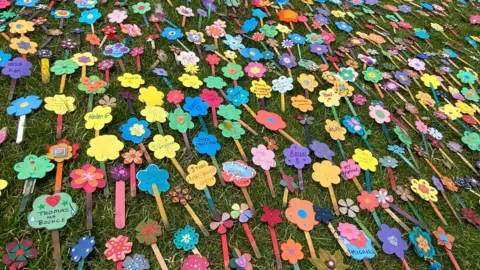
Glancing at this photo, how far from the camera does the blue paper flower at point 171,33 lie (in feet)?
9.25

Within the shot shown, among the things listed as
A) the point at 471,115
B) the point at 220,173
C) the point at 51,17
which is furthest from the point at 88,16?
the point at 471,115

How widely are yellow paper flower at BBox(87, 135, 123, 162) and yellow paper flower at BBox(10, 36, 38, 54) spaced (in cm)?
87

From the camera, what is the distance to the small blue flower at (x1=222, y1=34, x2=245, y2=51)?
292 cm

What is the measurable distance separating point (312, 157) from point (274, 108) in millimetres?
437

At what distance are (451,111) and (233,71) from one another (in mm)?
1661

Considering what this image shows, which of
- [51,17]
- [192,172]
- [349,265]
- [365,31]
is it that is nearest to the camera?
[349,265]

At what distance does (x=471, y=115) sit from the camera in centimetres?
294

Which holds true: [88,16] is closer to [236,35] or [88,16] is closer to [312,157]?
[236,35]

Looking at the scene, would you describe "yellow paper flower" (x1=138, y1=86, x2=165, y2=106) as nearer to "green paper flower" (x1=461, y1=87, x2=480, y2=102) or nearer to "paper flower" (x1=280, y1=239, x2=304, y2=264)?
"paper flower" (x1=280, y1=239, x2=304, y2=264)

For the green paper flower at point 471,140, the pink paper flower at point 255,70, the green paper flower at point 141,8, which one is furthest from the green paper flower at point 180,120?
the green paper flower at point 471,140

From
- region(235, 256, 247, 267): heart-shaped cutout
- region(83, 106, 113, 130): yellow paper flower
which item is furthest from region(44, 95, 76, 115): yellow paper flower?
region(235, 256, 247, 267): heart-shaped cutout

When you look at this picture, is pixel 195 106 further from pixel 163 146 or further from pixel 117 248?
pixel 117 248

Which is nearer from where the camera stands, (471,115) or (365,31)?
(471,115)

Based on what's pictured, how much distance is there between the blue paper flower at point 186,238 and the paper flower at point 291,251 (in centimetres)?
42
